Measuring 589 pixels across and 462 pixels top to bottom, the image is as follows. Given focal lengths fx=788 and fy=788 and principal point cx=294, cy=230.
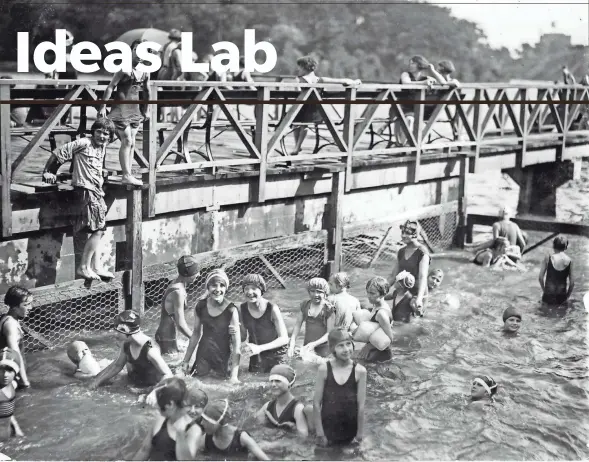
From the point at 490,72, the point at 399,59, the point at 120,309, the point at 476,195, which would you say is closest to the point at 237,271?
the point at 120,309

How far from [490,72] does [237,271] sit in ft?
125

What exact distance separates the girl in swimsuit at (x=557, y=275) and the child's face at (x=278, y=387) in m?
6.12

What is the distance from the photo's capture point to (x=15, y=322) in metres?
7.06

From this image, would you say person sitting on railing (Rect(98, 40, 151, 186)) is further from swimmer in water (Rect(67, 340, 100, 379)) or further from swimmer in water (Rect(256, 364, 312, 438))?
swimmer in water (Rect(256, 364, 312, 438))

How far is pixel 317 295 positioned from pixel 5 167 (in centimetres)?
331

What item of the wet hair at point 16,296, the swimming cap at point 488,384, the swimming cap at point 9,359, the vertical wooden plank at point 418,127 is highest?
the vertical wooden plank at point 418,127

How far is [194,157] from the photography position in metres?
11.9

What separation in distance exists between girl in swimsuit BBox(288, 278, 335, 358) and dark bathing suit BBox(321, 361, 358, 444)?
1.88 m

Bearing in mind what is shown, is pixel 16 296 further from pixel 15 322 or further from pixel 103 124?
pixel 103 124

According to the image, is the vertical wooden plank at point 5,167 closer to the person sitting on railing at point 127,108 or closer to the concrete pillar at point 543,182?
the person sitting on railing at point 127,108

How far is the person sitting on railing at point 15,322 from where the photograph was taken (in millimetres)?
7000

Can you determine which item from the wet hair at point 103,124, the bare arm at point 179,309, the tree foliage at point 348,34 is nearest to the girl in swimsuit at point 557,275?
the bare arm at point 179,309

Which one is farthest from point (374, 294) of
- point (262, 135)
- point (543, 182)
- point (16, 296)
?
point (543, 182)

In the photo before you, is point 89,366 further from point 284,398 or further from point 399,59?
point 399,59
